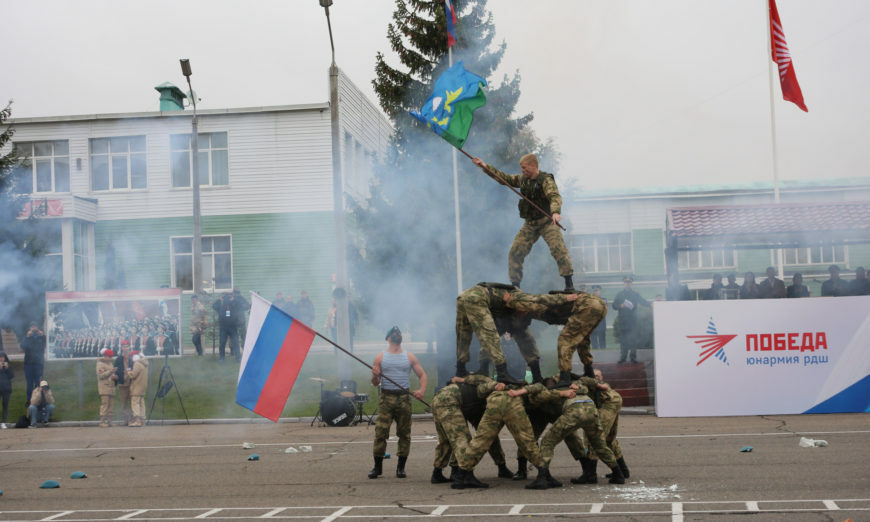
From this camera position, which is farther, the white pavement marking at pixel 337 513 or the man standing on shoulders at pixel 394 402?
the man standing on shoulders at pixel 394 402

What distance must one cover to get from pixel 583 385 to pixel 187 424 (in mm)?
12175

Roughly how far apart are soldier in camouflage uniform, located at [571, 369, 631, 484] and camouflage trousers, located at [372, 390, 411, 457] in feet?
7.48

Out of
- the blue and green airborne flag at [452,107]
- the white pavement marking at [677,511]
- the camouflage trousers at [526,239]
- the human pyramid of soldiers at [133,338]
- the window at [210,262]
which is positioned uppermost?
the blue and green airborne flag at [452,107]

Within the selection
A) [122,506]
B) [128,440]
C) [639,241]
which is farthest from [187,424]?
[639,241]

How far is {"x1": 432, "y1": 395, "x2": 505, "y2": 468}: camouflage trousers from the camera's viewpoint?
11.2 m

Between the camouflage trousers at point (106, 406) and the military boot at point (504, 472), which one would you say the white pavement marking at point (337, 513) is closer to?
the military boot at point (504, 472)

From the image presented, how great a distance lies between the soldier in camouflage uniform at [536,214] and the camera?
12211 mm

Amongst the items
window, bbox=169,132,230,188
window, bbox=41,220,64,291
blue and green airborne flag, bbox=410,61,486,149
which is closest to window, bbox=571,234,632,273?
window, bbox=169,132,230,188

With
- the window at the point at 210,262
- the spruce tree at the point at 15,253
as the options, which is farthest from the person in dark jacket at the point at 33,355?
the window at the point at 210,262

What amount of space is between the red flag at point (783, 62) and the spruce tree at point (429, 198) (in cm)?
805

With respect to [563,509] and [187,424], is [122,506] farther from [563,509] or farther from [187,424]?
[187,424]

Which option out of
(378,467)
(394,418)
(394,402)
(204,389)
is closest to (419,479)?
(378,467)

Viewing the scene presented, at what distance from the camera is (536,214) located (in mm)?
12688

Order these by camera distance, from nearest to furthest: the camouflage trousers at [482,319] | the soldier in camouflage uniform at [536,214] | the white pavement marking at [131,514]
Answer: the white pavement marking at [131,514] < the camouflage trousers at [482,319] < the soldier in camouflage uniform at [536,214]
